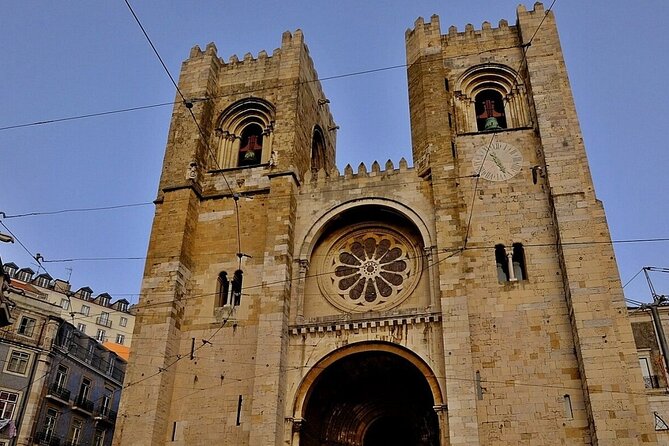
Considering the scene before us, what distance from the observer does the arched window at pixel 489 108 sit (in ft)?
67.5

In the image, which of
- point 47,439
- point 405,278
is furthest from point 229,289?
point 47,439

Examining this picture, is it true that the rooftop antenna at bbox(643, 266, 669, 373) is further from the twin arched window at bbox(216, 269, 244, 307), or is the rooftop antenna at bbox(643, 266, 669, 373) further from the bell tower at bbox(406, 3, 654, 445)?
the twin arched window at bbox(216, 269, 244, 307)

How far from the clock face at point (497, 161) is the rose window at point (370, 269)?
3.03 metres

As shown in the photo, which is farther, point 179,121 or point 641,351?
point 641,351

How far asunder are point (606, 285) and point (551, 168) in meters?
3.68

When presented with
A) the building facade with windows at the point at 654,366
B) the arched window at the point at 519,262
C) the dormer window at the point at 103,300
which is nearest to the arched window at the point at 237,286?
the arched window at the point at 519,262

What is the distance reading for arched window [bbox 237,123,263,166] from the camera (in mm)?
21703

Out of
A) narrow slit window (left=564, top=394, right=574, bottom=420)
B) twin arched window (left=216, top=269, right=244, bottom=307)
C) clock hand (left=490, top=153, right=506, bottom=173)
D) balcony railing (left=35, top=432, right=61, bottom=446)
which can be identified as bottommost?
narrow slit window (left=564, top=394, right=574, bottom=420)

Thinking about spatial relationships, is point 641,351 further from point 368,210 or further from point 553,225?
point 368,210

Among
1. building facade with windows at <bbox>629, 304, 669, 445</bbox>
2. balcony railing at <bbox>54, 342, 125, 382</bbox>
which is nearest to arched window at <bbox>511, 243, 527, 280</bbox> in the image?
building facade with windows at <bbox>629, 304, 669, 445</bbox>

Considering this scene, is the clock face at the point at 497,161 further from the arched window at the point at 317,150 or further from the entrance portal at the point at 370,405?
the arched window at the point at 317,150

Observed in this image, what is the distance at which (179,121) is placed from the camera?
21.8 meters

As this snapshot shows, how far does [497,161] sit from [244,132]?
8909 millimetres

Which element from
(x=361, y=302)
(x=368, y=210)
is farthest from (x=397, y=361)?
(x=368, y=210)
